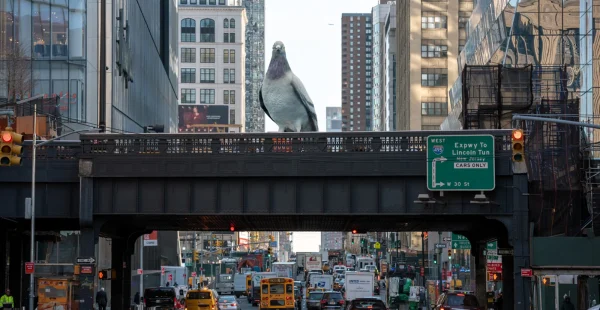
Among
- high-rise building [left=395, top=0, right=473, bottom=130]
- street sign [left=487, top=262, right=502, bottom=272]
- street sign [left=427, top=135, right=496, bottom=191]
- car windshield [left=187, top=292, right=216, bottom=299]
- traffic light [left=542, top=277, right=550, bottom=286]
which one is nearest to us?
street sign [left=427, top=135, right=496, bottom=191]

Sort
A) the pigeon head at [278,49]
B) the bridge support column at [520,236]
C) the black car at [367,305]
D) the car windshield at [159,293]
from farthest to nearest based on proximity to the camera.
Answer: the car windshield at [159,293] → the pigeon head at [278,49] → the black car at [367,305] → the bridge support column at [520,236]

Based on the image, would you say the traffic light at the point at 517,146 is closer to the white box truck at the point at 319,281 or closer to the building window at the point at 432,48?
the white box truck at the point at 319,281

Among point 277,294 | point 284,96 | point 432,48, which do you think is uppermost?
point 432,48

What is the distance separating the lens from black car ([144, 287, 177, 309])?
57406 millimetres

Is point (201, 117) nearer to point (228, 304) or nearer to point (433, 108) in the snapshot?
point (433, 108)

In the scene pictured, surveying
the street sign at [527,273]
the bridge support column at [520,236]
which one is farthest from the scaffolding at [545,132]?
the street sign at [527,273]

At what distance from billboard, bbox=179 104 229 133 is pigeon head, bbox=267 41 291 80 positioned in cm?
13215

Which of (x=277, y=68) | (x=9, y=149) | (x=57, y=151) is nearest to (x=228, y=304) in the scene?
(x=277, y=68)

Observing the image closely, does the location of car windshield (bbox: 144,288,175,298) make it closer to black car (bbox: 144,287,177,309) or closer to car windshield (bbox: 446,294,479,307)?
black car (bbox: 144,287,177,309)

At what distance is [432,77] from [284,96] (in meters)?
97.5

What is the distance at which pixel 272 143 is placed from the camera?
40156 millimetres

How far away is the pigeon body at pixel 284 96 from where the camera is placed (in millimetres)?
44719

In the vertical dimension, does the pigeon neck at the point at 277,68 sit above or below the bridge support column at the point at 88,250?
above

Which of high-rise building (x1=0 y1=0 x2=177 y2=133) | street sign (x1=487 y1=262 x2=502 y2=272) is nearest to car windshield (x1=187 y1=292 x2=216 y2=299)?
high-rise building (x1=0 y1=0 x2=177 y2=133)
